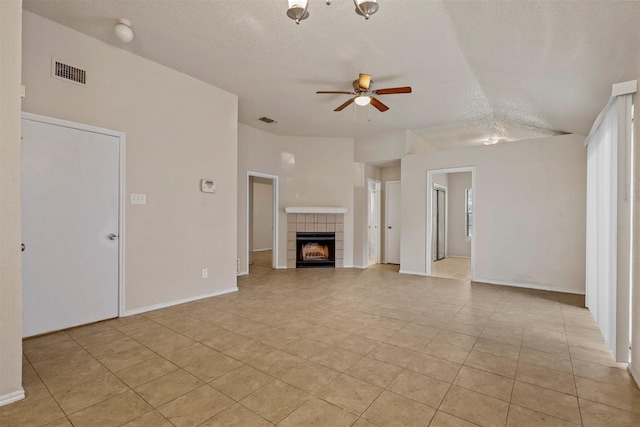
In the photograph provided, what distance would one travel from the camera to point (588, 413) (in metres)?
1.76

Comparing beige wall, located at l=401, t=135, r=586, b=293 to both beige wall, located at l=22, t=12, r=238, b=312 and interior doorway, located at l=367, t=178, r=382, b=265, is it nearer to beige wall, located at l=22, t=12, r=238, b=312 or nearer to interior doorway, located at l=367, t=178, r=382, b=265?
interior doorway, located at l=367, t=178, r=382, b=265

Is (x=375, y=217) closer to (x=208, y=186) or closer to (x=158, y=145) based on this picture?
(x=208, y=186)

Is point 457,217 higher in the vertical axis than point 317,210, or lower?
lower

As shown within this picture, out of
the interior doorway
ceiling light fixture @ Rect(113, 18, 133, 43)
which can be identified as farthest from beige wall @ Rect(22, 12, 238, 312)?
the interior doorway

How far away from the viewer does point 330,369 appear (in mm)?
2258

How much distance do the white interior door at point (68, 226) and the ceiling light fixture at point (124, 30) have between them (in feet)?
3.33

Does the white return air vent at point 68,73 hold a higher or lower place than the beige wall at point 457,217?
higher

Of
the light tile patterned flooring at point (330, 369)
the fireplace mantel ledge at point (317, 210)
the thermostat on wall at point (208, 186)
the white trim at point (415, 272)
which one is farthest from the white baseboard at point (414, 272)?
the thermostat on wall at point (208, 186)

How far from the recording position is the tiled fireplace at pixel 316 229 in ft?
21.5

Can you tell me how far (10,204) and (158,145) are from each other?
1.96m

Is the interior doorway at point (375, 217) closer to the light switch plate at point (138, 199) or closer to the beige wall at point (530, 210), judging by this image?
the beige wall at point (530, 210)

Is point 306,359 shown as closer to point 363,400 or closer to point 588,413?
point 363,400

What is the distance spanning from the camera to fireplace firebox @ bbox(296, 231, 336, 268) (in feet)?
21.8

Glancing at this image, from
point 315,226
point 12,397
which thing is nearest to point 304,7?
point 12,397
